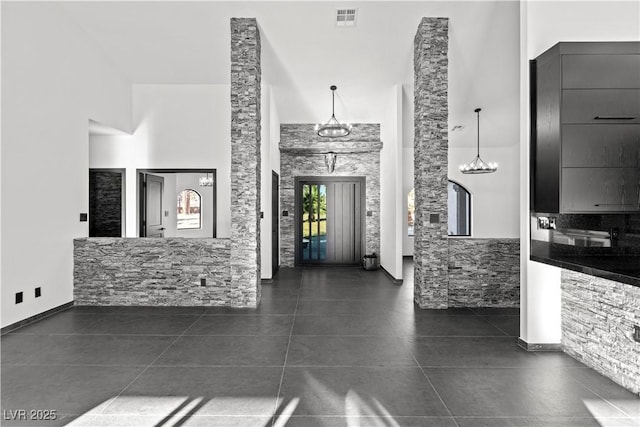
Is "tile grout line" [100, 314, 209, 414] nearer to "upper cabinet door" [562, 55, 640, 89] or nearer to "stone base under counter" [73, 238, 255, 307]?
"stone base under counter" [73, 238, 255, 307]

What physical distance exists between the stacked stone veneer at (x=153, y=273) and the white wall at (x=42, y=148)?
328 millimetres

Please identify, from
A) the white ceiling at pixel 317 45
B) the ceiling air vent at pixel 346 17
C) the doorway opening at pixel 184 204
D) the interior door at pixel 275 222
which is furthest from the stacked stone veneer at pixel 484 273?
the doorway opening at pixel 184 204

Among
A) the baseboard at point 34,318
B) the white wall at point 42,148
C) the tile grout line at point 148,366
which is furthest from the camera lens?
the white wall at point 42,148

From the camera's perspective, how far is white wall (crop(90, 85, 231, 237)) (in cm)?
698

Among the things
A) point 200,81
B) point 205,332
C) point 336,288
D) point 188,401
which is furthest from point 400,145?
point 188,401

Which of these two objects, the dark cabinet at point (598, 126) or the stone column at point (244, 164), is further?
the stone column at point (244, 164)

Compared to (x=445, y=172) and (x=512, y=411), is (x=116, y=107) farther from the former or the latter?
(x=512, y=411)

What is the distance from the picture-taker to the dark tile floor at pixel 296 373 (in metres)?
2.38

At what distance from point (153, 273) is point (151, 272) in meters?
0.03

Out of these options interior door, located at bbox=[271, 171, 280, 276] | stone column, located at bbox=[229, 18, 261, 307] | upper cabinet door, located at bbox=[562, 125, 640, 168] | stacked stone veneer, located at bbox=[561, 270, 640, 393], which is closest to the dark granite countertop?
stacked stone veneer, located at bbox=[561, 270, 640, 393]

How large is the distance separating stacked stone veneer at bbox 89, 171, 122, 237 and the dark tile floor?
112 inches

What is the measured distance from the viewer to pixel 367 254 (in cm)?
888

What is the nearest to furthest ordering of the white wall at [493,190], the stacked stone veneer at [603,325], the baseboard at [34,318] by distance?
1. the stacked stone veneer at [603,325]
2. the baseboard at [34,318]
3. the white wall at [493,190]

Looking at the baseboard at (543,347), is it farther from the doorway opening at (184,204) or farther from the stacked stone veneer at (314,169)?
the doorway opening at (184,204)
